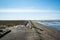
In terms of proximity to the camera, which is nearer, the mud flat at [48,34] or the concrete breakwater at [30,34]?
the concrete breakwater at [30,34]

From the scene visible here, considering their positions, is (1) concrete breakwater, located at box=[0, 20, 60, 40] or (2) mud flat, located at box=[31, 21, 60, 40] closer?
(1) concrete breakwater, located at box=[0, 20, 60, 40]

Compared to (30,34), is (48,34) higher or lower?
lower

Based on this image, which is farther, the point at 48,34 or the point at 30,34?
the point at 48,34
